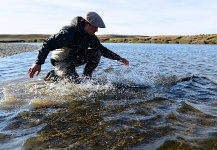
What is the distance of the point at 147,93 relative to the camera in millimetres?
7293

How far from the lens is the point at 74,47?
7738mm

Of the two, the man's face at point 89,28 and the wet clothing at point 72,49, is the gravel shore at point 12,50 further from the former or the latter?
the man's face at point 89,28

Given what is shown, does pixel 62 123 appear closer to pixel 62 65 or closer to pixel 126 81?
pixel 62 65

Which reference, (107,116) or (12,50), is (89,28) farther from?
(12,50)

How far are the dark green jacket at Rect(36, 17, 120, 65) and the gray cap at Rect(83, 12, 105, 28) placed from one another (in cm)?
29

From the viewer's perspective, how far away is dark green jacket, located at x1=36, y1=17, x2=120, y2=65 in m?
6.69

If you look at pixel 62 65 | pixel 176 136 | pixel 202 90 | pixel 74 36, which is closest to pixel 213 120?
pixel 176 136

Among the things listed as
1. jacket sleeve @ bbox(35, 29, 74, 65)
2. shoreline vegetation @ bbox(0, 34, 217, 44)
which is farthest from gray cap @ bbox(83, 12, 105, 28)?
shoreline vegetation @ bbox(0, 34, 217, 44)

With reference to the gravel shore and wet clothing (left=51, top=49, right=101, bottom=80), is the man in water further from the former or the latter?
the gravel shore

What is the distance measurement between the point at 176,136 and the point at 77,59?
463cm

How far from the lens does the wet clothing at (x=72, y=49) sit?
6.84m

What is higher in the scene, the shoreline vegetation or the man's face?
the man's face

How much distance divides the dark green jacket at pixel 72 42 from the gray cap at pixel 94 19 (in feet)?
0.94

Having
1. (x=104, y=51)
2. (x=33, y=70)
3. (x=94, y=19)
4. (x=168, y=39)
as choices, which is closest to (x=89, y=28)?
(x=94, y=19)
